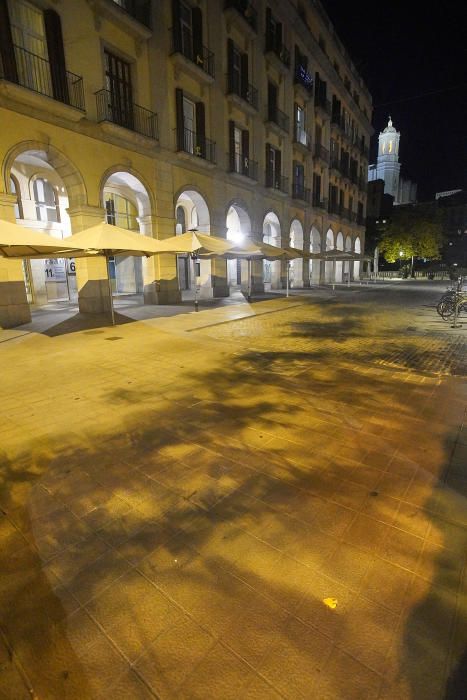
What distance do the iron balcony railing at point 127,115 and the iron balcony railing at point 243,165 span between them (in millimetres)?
5696

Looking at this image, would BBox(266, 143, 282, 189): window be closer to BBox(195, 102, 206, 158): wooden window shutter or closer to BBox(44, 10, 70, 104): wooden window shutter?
BBox(195, 102, 206, 158): wooden window shutter

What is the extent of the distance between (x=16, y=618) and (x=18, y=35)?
52.9ft

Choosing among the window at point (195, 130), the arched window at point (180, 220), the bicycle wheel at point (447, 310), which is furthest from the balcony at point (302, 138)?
the bicycle wheel at point (447, 310)

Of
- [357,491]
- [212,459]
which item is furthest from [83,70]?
[357,491]

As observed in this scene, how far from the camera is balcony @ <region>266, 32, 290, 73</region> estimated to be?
21.1 meters

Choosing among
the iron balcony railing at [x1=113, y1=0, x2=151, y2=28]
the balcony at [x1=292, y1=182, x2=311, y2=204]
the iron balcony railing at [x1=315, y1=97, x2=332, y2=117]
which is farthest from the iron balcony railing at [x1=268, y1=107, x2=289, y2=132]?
the iron balcony railing at [x1=113, y1=0, x2=151, y2=28]

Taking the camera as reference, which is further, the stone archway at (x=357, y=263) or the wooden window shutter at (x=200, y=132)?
the stone archway at (x=357, y=263)

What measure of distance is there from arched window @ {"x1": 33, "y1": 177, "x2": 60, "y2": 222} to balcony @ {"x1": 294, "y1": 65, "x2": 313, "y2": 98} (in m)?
18.7

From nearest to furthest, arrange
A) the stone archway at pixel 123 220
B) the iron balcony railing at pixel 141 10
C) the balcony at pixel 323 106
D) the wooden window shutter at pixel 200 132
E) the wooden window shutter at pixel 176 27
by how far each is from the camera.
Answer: the iron balcony railing at pixel 141 10 → the wooden window shutter at pixel 176 27 → the wooden window shutter at pixel 200 132 → the stone archway at pixel 123 220 → the balcony at pixel 323 106

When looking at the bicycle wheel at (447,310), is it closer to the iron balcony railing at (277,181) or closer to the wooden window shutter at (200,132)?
the wooden window shutter at (200,132)

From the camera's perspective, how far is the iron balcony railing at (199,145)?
17344 millimetres

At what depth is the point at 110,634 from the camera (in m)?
1.77

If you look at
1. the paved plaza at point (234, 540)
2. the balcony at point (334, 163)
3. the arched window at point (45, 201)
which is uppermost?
the balcony at point (334, 163)

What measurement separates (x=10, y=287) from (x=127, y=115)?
8.85 m
